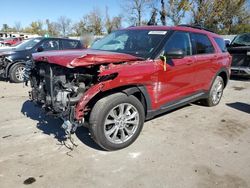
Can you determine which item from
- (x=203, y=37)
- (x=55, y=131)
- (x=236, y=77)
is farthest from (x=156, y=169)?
(x=236, y=77)

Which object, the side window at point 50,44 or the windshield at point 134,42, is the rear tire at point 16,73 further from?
the windshield at point 134,42

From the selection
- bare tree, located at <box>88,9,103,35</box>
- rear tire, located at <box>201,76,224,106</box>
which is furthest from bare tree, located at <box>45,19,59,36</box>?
rear tire, located at <box>201,76,224,106</box>

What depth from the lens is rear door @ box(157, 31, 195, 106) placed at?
4.55 meters

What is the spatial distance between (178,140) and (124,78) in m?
1.47

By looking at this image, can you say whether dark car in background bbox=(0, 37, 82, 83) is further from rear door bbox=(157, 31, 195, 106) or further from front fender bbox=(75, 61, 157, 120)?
front fender bbox=(75, 61, 157, 120)

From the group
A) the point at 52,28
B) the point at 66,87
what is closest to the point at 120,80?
the point at 66,87

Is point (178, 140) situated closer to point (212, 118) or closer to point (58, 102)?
point (212, 118)

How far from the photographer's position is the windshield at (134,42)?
4552 mm

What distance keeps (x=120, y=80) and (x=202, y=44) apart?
265 centimetres

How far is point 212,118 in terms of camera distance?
222 inches

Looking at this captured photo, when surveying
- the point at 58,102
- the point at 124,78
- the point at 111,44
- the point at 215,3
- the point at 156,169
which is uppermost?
the point at 215,3

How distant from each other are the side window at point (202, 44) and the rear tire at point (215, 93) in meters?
0.81

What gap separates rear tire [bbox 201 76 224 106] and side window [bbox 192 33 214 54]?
2.66 ft

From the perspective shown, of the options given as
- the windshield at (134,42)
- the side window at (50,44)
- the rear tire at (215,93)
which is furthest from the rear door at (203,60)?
the side window at (50,44)
